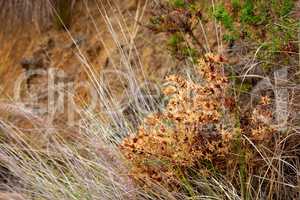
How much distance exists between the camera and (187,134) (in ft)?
7.17

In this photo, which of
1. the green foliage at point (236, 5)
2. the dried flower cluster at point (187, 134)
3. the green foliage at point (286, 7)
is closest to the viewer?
the dried flower cluster at point (187, 134)

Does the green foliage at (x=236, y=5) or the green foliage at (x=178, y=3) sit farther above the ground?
the green foliage at (x=178, y=3)

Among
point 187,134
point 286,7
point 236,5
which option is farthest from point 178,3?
point 187,134

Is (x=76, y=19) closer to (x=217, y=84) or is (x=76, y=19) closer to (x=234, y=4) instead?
(x=234, y=4)

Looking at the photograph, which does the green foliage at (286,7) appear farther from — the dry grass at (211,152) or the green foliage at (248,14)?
the dry grass at (211,152)

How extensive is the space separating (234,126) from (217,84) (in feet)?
0.56

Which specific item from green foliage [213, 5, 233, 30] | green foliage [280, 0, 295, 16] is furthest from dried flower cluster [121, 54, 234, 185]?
green foliage [280, 0, 295, 16]

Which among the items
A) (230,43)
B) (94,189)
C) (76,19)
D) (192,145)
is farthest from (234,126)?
(76,19)

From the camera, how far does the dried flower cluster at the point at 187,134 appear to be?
2168 millimetres

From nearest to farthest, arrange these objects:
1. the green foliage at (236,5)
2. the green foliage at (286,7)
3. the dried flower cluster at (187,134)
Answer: the dried flower cluster at (187,134) < the green foliage at (286,7) < the green foliage at (236,5)

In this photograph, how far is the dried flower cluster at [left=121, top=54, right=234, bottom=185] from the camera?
7.11 feet

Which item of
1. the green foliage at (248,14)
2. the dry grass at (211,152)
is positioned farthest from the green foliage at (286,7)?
the dry grass at (211,152)

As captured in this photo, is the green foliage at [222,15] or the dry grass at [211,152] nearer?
the dry grass at [211,152]

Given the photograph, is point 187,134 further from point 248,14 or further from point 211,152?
point 248,14
